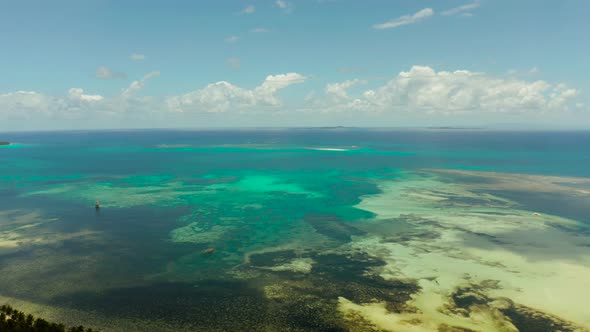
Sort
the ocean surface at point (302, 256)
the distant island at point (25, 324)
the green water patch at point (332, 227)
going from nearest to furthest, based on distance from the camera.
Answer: the distant island at point (25, 324) → the ocean surface at point (302, 256) → the green water patch at point (332, 227)

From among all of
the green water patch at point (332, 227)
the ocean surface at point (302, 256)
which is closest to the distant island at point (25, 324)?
the ocean surface at point (302, 256)

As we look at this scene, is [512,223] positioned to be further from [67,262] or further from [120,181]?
[120,181]

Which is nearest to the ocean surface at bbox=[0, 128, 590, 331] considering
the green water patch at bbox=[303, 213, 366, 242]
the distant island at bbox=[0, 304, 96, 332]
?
the green water patch at bbox=[303, 213, 366, 242]

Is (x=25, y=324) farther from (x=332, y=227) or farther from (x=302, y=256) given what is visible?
(x=332, y=227)

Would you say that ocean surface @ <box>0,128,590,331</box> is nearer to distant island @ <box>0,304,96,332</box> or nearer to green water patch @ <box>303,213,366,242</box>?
green water patch @ <box>303,213,366,242</box>

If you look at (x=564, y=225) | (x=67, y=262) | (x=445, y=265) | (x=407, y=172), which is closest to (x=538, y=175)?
(x=407, y=172)

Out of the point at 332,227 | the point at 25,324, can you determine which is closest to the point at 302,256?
the point at 332,227

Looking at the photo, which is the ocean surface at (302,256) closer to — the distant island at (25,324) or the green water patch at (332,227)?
the green water patch at (332,227)

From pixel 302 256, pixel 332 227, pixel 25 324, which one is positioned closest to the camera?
pixel 25 324
